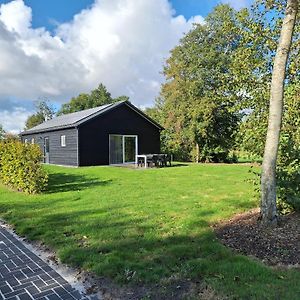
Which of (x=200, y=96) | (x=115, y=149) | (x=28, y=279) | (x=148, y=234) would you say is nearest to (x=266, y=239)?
(x=148, y=234)

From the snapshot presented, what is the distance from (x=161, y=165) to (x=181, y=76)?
10267mm

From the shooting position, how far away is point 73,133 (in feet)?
67.7

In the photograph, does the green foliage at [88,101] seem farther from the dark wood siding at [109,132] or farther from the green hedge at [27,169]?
the green hedge at [27,169]

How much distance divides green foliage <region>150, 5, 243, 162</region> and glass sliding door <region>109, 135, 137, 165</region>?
16.3 feet

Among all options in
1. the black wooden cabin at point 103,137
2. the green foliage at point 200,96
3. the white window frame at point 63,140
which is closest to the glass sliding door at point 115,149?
the black wooden cabin at point 103,137

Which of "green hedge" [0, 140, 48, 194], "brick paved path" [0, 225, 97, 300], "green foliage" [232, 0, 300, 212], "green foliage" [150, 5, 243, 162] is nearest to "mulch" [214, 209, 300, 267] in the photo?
"green foliage" [232, 0, 300, 212]

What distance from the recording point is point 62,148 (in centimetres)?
2206

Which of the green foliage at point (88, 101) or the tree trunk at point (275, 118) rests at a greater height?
the green foliage at point (88, 101)

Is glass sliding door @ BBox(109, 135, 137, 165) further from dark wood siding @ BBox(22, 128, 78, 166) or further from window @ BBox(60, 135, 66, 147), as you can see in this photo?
window @ BBox(60, 135, 66, 147)

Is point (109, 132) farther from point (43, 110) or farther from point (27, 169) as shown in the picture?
point (43, 110)

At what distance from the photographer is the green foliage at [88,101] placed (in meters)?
51.0

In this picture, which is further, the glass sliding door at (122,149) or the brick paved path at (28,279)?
the glass sliding door at (122,149)

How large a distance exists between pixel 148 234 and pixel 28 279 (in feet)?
6.41

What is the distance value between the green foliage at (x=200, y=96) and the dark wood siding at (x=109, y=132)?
9.93 feet
